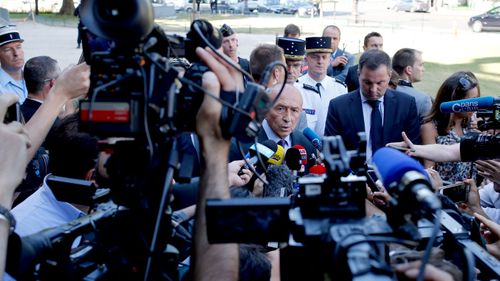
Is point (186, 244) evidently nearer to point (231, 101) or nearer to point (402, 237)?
point (231, 101)

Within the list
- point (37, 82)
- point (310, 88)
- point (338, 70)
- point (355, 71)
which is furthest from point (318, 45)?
point (37, 82)

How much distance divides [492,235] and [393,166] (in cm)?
146

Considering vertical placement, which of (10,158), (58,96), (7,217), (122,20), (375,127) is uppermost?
(122,20)

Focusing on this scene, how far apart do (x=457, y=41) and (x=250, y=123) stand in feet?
81.2

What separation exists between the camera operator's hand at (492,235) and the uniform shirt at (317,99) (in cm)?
278

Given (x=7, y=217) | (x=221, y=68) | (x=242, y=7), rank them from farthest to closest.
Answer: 1. (x=242, y=7)
2. (x=221, y=68)
3. (x=7, y=217)

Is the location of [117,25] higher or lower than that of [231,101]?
higher

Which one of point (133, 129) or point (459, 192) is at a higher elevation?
point (133, 129)

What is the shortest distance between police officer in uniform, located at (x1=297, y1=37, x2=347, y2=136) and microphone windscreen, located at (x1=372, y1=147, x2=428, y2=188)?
3.94 m

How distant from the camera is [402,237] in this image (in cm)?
150

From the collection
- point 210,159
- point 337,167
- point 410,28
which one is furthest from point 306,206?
point 410,28

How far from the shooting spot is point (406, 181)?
1.44 metres

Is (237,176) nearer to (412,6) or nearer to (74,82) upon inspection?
→ (74,82)

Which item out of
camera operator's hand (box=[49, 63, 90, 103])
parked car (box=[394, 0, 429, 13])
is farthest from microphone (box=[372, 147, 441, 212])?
parked car (box=[394, 0, 429, 13])
